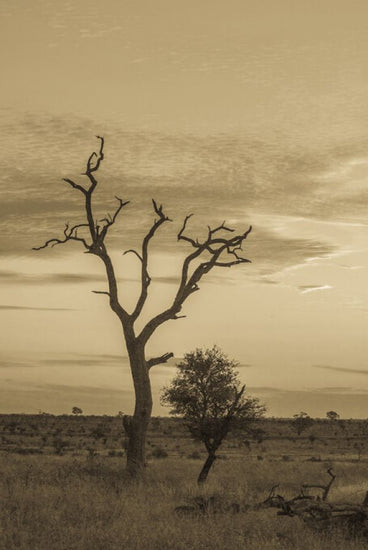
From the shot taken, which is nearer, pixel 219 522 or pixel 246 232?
pixel 219 522

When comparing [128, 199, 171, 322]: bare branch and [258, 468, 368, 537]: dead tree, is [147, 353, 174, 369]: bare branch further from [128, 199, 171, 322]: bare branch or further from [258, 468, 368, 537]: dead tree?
[258, 468, 368, 537]: dead tree

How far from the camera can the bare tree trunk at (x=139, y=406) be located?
29562 mm

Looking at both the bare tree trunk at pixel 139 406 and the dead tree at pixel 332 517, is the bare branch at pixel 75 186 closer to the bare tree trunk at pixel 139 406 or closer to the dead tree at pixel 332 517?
the bare tree trunk at pixel 139 406

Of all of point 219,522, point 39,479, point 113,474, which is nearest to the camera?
point 219,522

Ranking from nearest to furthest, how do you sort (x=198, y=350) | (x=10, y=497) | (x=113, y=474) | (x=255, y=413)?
(x=10, y=497), (x=113, y=474), (x=255, y=413), (x=198, y=350)

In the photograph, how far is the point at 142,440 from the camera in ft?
97.7

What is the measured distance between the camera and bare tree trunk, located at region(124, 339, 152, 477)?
29562 mm

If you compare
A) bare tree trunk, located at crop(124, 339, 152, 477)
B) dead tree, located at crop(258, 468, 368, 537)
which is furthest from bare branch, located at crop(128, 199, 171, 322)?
dead tree, located at crop(258, 468, 368, 537)

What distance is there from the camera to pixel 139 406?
97.1 ft

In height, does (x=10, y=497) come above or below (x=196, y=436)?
below

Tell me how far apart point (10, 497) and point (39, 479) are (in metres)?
5.31

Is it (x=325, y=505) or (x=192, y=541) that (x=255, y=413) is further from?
(x=192, y=541)

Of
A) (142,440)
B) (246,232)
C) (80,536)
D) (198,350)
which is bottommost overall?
(80,536)

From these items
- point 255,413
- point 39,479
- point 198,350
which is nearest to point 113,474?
point 39,479
